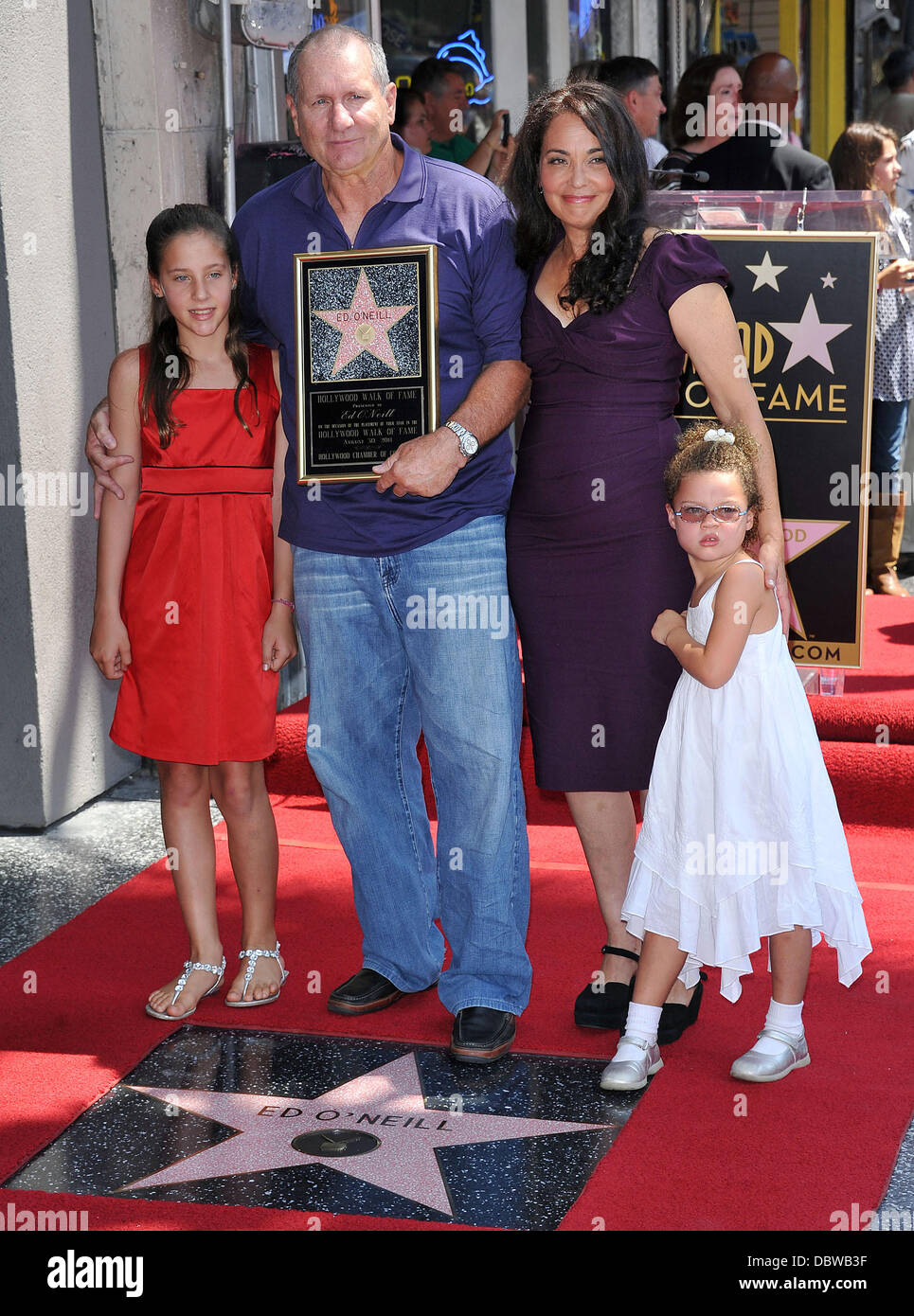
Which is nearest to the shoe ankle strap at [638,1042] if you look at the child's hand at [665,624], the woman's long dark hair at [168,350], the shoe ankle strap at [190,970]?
the child's hand at [665,624]

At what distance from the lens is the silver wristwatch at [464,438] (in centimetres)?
307

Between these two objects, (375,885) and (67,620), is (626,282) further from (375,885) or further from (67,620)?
(67,620)

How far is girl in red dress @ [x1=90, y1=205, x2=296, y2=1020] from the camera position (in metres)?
3.40

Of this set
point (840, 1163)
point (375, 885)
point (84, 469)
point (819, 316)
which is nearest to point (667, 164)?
point (819, 316)

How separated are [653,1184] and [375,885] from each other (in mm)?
1021

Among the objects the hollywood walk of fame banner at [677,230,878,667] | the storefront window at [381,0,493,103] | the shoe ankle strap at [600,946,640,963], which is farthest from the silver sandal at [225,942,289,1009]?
the storefront window at [381,0,493,103]

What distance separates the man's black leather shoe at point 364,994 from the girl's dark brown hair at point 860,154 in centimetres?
424

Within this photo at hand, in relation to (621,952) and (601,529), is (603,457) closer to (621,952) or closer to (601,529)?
(601,529)

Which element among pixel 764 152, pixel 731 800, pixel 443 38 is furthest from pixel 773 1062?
pixel 443 38

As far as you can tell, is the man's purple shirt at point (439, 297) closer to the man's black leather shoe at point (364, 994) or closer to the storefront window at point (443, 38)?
the man's black leather shoe at point (364, 994)

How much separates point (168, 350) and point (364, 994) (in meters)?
1.48

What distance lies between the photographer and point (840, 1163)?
275cm

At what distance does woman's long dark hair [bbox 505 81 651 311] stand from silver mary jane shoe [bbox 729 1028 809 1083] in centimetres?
149

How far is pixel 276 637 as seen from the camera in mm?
3463
